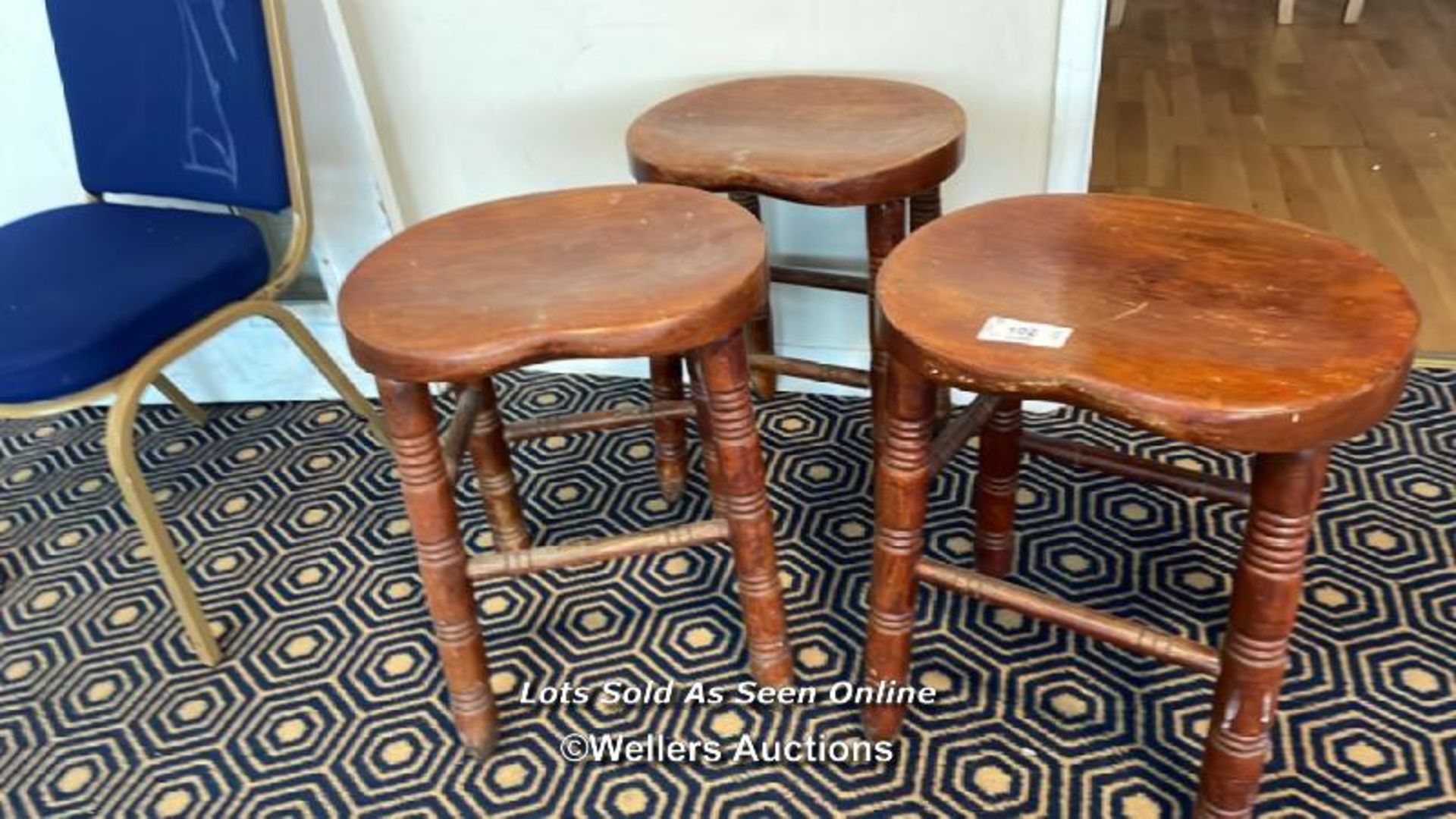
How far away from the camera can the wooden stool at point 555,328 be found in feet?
3.37

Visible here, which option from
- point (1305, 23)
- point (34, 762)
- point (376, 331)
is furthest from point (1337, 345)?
point (1305, 23)

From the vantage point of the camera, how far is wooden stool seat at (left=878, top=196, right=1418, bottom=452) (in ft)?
2.77

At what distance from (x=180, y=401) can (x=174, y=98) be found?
0.60m

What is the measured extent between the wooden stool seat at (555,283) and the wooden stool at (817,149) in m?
0.08

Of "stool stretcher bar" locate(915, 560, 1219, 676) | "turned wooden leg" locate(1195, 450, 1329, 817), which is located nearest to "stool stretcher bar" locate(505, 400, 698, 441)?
A: "stool stretcher bar" locate(915, 560, 1219, 676)

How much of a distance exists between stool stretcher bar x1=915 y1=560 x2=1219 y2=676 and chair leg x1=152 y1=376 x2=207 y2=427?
4.56 ft

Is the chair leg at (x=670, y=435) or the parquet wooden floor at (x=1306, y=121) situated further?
the parquet wooden floor at (x=1306, y=121)

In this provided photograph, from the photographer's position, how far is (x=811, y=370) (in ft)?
5.13

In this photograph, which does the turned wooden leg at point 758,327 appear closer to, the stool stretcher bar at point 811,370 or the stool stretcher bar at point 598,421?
the stool stretcher bar at point 811,370

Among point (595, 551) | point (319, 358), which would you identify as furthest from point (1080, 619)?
point (319, 358)

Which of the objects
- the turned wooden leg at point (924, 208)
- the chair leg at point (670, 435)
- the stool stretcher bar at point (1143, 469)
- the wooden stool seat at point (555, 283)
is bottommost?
the chair leg at point (670, 435)

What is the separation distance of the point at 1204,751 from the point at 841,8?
1042mm

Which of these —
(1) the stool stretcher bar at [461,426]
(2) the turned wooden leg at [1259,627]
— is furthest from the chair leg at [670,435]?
(2) the turned wooden leg at [1259,627]

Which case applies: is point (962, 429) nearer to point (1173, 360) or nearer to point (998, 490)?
point (998, 490)
